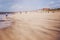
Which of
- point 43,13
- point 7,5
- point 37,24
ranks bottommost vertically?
point 37,24

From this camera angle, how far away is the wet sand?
1198 millimetres

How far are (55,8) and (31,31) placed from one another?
1.23 feet

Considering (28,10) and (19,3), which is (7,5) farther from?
(28,10)

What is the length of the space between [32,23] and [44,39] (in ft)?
0.78

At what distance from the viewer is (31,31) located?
1242mm

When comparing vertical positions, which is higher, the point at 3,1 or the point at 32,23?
the point at 3,1

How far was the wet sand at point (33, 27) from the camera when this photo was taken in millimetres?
1198

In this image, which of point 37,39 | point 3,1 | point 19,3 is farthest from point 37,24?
point 3,1

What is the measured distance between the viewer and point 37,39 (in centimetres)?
118

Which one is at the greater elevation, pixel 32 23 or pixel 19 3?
pixel 19 3

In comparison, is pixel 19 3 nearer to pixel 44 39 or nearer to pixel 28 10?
pixel 28 10

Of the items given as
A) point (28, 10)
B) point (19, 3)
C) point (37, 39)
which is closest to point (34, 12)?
point (28, 10)

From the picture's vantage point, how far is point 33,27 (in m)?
1.25

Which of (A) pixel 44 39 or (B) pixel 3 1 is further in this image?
(B) pixel 3 1
